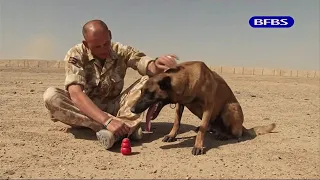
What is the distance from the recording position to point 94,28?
435 cm

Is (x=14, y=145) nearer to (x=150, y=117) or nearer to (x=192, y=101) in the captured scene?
(x=150, y=117)

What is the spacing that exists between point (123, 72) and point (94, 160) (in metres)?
1.57

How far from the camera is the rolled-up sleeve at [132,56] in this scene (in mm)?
4906

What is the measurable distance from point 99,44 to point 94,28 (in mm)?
202

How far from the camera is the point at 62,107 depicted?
15.0ft

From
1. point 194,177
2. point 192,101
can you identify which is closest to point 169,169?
point 194,177

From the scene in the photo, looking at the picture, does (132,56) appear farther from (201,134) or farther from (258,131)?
(258,131)

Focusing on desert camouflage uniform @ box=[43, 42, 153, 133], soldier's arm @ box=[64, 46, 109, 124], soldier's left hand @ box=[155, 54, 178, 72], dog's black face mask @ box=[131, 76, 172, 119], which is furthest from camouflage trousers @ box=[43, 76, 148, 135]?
dog's black face mask @ box=[131, 76, 172, 119]

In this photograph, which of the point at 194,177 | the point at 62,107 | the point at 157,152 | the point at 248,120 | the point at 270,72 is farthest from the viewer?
the point at 270,72

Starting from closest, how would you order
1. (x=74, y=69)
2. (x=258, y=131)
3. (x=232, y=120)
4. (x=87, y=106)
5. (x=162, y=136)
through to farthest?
(x=87, y=106) → (x=74, y=69) → (x=232, y=120) → (x=162, y=136) → (x=258, y=131)

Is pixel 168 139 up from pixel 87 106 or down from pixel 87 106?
down

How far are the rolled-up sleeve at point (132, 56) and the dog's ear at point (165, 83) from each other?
2.75ft

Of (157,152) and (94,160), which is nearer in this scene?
(94,160)

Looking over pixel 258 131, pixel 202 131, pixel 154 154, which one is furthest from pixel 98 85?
pixel 258 131
